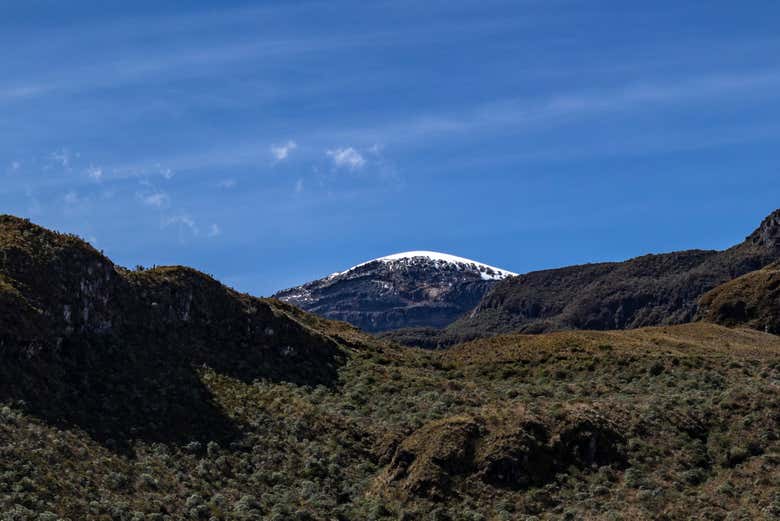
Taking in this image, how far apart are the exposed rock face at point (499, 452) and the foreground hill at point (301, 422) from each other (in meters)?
0.11

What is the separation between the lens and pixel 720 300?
120500 mm

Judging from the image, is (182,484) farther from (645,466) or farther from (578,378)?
(578,378)

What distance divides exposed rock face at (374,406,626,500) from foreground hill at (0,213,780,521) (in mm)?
105

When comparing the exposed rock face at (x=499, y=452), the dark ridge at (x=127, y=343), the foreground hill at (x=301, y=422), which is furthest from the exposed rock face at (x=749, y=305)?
the exposed rock face at (x=499, y=452)

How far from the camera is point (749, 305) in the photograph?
11694 centimetres

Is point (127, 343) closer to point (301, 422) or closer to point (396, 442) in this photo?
point (301, 422)

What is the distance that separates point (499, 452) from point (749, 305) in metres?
73.6

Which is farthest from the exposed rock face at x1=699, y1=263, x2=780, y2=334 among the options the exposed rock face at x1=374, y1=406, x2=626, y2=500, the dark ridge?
the exposed rock face at x1=374, y1=406, x2=626, y2=500

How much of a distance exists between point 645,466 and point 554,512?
6081mm

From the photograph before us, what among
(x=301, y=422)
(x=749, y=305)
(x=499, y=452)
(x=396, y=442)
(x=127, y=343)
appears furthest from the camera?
(x=749, y=305)

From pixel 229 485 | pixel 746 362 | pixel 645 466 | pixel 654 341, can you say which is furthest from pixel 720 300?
pixel 229 485

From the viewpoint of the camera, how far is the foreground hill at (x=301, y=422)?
46.9m

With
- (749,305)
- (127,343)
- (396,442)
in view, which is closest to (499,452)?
(396,442)

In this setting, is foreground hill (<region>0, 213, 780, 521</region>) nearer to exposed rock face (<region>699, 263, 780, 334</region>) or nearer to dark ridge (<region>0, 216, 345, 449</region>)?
dark ridge (<region>0, 216, 345, 449</region>)
